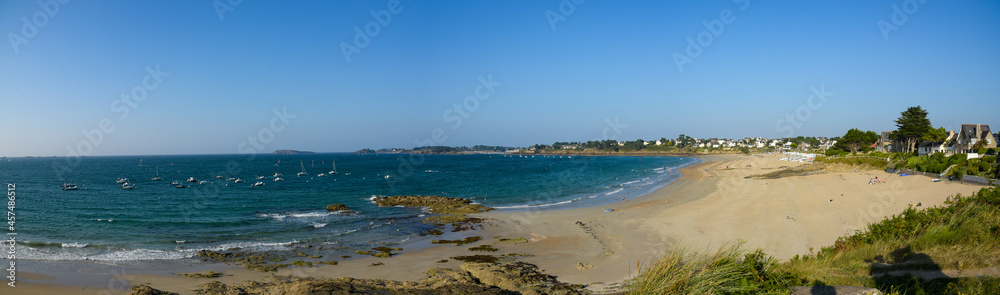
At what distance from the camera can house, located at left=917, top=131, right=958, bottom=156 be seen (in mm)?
57381

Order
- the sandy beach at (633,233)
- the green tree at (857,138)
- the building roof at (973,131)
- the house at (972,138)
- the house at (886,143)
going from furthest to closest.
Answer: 1. the green tree at (857,138)
2. the house at (886,143)
3. the building roof at (973,131)
4. the house at (972,138)
5. the sandy beach at (633,233)

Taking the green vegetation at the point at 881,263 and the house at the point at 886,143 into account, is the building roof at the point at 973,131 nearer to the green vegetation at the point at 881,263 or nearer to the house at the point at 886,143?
the house at the point at 886,143

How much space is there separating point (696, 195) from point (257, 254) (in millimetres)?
33368

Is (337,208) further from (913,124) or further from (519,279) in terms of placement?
(913,124)

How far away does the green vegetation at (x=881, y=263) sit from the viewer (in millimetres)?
5754

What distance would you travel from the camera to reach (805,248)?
1686 centimetres

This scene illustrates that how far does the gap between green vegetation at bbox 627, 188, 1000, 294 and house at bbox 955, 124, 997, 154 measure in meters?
59.2

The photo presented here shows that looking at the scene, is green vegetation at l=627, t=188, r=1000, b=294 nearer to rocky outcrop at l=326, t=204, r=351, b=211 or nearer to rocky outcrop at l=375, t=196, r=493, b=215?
rocky outcrop at l=375, t=196, r=493, b=215

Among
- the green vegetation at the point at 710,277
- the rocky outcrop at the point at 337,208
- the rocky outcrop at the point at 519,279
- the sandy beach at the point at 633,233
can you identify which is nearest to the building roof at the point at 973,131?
Answer: the sandy beach at the point at 633,233

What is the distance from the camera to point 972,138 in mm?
53219

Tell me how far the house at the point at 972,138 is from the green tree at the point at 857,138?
37.7 metres

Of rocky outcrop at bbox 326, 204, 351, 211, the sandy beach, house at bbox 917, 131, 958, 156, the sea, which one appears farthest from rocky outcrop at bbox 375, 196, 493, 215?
house at bbox 917, 131, 958, 156

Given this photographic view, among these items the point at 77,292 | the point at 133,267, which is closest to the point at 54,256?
the point at 133,267

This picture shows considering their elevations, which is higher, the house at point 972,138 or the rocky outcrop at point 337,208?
the house at point 972,138
